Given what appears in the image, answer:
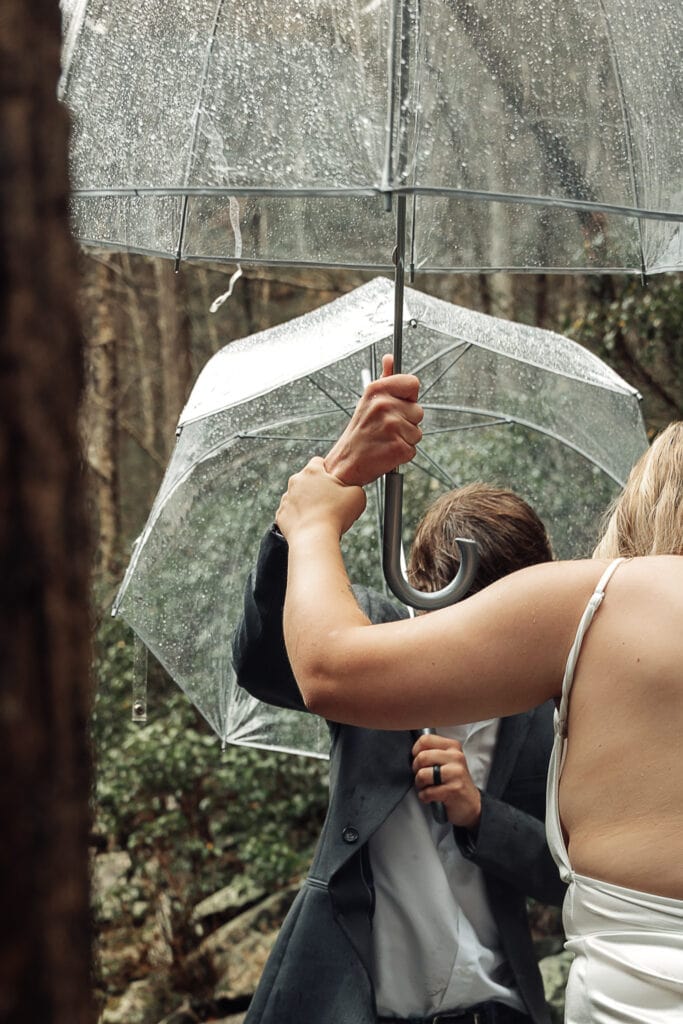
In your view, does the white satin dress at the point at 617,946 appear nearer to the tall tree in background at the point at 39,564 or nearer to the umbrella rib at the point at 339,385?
the tall tree in background at the point at 39,564

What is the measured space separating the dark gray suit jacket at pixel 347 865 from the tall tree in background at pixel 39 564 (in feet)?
4.64

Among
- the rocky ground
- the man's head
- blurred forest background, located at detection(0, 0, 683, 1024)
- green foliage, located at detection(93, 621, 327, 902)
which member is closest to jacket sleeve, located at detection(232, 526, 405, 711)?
the man's head

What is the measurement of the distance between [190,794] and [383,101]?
5136 mm

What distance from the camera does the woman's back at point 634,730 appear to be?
1718mm

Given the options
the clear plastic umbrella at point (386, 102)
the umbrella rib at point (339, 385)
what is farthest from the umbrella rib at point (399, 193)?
the umbrella rib at point (339, 385)

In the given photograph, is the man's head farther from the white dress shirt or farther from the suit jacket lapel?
the white dress shirt

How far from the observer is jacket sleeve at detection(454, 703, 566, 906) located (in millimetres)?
2586

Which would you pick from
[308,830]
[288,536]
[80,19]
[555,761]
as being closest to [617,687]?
[555,761]

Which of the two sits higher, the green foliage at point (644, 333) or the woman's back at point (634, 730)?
the green foliage at point (644, 333)

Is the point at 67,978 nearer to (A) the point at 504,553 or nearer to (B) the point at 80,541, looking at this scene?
(B) the point at 80,541

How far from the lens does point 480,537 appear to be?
9.00 feet

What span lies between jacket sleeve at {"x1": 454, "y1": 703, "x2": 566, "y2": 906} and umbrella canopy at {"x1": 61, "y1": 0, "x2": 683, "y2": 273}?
1146 mm

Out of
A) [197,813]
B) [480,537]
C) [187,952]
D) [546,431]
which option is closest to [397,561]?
[480,537]

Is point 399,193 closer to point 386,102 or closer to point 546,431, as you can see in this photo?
point 386,102
